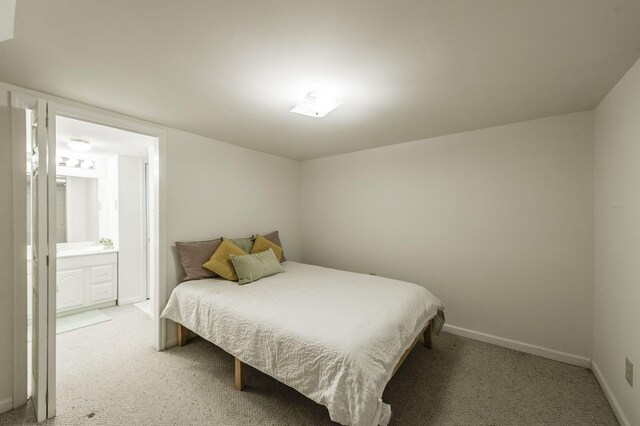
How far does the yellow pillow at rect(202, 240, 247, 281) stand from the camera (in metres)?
2.71

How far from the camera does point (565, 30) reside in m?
1.27

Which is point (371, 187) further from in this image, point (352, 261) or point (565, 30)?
point (565, 30)

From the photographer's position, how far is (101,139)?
10.2 feet

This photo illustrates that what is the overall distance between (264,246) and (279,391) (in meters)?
1.68

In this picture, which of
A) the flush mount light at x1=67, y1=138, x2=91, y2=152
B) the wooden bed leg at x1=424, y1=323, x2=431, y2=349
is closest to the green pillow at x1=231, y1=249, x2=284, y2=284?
the wooden bed leg at x1=424, y1=323, x2=431, y2=349

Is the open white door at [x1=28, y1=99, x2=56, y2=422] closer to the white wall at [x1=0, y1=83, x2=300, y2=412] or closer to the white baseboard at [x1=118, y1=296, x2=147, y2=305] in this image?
the white wall at [x1=0, y1=83, x2=300, y2=412]

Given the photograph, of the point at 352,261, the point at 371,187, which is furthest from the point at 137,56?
the point at 352,261

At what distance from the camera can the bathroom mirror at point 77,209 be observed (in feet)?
12.6

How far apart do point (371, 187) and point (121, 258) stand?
3.87 metres

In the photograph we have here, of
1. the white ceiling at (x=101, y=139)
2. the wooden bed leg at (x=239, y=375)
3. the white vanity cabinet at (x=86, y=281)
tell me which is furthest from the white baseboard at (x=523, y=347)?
the white vanity cabinet at (x=86, y=281)

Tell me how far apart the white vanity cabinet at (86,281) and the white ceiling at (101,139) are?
1.48 m

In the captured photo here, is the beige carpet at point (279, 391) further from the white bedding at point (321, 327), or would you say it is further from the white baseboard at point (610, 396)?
the white bedding at point (321, 327)

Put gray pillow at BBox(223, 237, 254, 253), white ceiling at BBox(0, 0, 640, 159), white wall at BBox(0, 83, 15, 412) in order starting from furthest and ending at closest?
gray pillow at BBox(223, 237, 254, 253) → white wall at BBox(0, 83, 15, 412) → white ceiling at BBox(0, 0, 640, 159)

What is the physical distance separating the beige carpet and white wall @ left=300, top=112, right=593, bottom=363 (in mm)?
516
